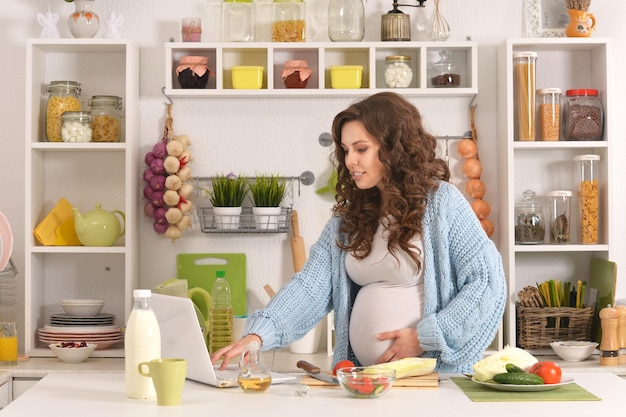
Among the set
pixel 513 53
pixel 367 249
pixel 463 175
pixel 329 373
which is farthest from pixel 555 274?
pixel 329 373

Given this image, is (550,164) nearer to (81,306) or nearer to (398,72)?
(398,72)

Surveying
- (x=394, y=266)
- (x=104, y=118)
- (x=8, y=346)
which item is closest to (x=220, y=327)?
(x=8, y=346)

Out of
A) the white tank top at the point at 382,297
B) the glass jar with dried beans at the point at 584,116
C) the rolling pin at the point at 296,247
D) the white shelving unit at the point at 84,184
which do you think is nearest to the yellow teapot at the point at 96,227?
the white shelving unit at the point at 84,184

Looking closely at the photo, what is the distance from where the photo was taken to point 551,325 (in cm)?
361

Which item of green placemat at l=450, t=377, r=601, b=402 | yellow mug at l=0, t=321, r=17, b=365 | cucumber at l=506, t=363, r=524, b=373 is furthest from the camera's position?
yellow mug at l=0, t=321, r=17, b=365

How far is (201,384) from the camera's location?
224 centimetres

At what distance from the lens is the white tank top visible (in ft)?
8.58

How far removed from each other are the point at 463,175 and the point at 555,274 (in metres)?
A: 0.54

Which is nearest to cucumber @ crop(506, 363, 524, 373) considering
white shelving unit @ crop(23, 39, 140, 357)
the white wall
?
the white wall

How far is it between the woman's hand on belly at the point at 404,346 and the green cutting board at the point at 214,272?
1.29 meters

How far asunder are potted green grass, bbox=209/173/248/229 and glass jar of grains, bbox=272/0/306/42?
58cm

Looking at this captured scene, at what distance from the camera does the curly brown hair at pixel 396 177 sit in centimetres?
259

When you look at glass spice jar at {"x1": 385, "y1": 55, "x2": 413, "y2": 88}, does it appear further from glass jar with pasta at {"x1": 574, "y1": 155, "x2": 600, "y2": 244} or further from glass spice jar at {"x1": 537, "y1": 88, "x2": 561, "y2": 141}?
glass jar with pasta at {"x1": 574, "y1": 155, "x2": 600, "y2": 244}

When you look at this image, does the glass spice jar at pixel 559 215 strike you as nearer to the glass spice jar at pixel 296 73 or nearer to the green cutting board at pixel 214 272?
the glass spice jar at pixel 296 73
